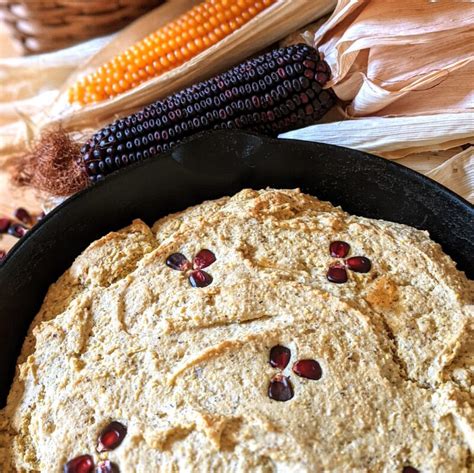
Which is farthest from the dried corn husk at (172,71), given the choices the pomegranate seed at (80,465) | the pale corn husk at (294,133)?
the pomegranate seed at (80,465)

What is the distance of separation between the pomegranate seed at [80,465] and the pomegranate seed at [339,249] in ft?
2.31

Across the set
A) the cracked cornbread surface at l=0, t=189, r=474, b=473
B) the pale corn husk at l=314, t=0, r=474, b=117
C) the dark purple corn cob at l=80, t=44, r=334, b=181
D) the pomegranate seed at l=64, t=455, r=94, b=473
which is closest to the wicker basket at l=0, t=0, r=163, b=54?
the dark purple corn cob at l=80, t=44, r=334, b=181

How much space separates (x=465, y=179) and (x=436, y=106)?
0.22 metres

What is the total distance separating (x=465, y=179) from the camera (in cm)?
177

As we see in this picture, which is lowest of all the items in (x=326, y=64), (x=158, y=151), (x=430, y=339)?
(x=430, y=339)

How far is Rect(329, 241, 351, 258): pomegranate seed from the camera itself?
1504 mm

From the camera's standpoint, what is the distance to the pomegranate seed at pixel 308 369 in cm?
130

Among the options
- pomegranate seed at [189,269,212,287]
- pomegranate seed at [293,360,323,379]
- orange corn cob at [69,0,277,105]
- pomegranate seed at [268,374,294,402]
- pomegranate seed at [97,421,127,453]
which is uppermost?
orange corn cob at [69,0,277,105]

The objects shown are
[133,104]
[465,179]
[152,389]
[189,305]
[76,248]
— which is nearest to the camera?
[152,389]

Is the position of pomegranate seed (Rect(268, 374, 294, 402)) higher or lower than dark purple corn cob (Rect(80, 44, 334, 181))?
lower

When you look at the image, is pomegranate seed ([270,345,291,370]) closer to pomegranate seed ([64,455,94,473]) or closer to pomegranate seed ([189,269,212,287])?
pomegranate seed ([189,269,212,287])

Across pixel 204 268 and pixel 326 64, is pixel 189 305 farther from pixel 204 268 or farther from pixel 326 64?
pixel 326 64

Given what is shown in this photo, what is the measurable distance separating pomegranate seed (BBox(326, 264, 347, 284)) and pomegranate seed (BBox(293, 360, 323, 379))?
0.22m

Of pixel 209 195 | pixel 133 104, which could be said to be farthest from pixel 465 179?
pixel 133 104
